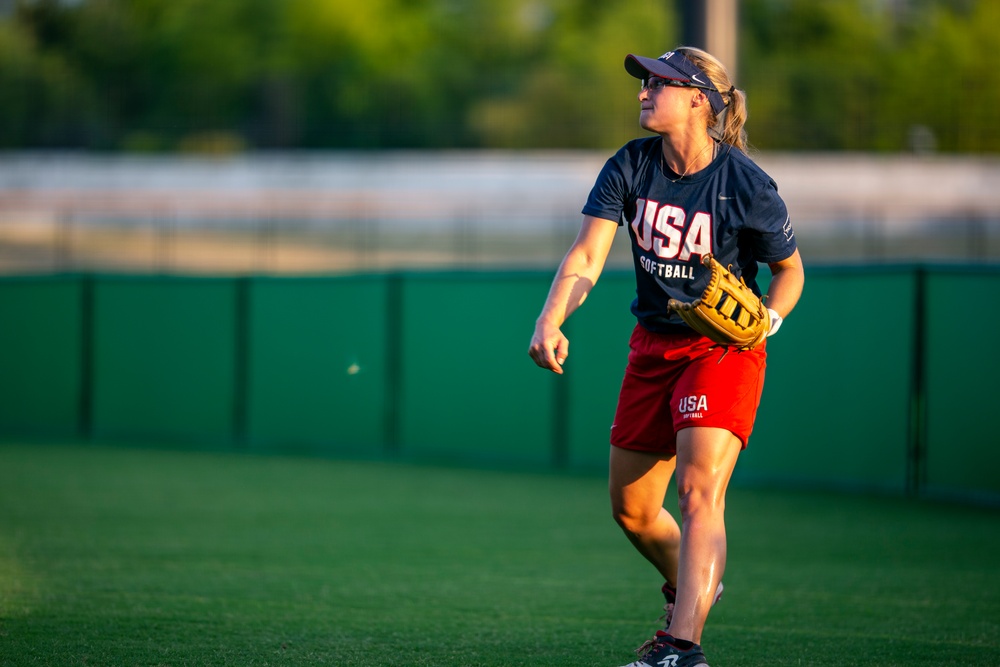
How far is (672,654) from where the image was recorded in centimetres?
390

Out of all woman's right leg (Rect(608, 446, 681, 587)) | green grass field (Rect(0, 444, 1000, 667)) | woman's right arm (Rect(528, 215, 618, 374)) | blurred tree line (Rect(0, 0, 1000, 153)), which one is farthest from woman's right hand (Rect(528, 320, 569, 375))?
blurred tree line (Rect(0, 0, 1000, 153))

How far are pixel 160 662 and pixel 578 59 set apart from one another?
53892mm

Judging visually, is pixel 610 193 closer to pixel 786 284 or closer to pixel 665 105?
pixel 665 105

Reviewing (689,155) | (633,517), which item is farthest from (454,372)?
(689,155)

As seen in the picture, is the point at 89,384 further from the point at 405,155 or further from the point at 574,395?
the point at 405,155

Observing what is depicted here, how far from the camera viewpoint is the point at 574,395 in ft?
36.4

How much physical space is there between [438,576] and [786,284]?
2692mm

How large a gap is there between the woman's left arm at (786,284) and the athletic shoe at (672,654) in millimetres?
1224

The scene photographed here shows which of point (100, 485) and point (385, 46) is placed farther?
point (385, 46)

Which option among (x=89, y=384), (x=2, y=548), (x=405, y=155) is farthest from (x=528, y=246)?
(x=2, y=548)

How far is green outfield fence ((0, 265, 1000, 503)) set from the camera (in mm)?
9055

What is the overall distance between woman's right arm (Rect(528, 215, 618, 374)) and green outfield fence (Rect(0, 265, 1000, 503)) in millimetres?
5227

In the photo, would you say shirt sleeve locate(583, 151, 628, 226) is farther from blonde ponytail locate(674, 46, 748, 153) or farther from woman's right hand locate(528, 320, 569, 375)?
woman's right hand locate(528, 320, 569, 375)

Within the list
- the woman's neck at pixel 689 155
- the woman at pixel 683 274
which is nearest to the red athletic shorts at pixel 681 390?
the woman at pixel 683 274
